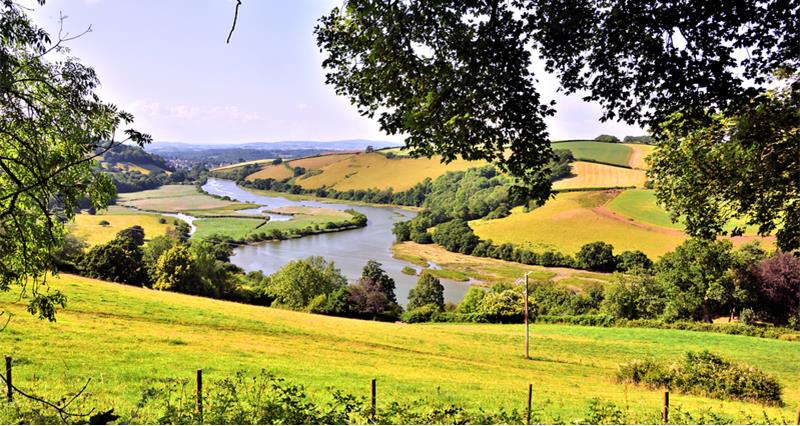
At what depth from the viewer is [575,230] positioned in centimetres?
7031

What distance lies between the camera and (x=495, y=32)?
16.3ft

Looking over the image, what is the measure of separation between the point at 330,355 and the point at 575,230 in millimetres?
59474

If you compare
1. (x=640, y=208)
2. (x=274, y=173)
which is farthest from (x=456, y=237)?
(x=274, y=173)

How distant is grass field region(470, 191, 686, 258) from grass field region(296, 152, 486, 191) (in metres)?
45.9

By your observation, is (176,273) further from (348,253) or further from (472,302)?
(348,253)

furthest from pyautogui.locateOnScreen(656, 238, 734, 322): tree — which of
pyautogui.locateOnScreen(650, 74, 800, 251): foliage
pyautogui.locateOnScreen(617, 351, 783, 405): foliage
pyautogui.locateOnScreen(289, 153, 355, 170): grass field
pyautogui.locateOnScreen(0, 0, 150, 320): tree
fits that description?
pyautogui.locateOnScreen(289, 153, 355, 170): grass field

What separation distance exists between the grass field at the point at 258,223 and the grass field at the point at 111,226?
653 centimetres

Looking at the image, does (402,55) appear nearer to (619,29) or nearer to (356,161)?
(619,29)

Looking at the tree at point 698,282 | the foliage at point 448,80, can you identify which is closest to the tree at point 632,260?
the tree at point 698,282

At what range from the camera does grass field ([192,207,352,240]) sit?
85.6 meters

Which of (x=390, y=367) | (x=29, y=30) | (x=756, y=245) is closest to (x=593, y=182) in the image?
(x=756, y=245)

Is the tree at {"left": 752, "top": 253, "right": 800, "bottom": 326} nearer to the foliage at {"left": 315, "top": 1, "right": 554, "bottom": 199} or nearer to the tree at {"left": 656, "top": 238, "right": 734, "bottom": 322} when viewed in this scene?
the tree at {"left": 656, "top": 238, "right": 734, "bottom": 322}

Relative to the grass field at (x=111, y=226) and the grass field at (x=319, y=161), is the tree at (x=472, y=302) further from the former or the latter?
the grass field at (x=319, y=161)

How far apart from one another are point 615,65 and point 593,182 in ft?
287
